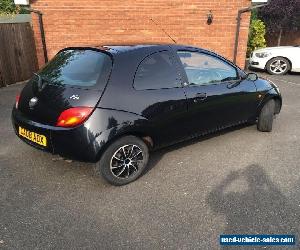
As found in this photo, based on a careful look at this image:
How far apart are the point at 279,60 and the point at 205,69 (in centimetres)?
797

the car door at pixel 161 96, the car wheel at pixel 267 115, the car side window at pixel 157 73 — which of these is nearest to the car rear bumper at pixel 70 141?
the car door at pixel 161 96

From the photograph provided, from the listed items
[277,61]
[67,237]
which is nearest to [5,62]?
[67,237]

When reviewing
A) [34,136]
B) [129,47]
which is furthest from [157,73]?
[34,136]

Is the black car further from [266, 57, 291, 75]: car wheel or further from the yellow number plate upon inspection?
[266, 57, 291, 75]: car wheel

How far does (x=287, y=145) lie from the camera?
477 cm

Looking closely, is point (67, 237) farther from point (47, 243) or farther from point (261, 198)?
point (261, 198)

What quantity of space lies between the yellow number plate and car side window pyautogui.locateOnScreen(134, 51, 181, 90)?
1159 millimetres

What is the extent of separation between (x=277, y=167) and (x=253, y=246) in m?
1.65

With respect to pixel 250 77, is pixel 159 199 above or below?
below

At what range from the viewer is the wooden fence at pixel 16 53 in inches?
330

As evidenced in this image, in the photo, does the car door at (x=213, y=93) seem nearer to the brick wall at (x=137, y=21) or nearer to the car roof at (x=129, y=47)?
the car roof at (x=129, y=47)

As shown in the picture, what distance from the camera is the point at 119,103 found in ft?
10.9

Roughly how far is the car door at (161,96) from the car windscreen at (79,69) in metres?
0.39

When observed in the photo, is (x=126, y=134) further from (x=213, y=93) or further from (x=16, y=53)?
(x=16, y=53)
